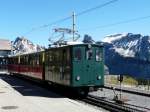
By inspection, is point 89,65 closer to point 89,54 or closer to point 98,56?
point 89,54

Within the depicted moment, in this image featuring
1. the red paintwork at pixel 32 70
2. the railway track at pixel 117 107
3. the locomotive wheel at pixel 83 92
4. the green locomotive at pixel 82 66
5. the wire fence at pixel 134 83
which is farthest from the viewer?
the wire fence at pixel 134 83

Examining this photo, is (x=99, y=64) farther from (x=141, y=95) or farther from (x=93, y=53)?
(x=141, y=95)

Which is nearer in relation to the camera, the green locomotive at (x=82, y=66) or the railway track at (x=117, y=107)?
the railway track at (x=117, y=107)

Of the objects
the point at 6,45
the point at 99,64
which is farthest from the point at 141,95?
the point at 6,45

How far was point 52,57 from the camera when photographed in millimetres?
25141

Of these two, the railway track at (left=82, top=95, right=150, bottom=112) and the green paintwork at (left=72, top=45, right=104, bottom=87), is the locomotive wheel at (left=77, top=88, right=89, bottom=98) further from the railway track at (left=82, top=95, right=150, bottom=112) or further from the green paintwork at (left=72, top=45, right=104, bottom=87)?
the railway track at (left=82, top=95, right=150, bottom=112)

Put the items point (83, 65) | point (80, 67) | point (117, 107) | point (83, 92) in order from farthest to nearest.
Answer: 1. point (83, 92)
2. point (83, 65)
3. point (80, 67)
4. point (117, 107)

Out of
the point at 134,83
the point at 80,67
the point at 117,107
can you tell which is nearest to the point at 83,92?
the point at 80,67

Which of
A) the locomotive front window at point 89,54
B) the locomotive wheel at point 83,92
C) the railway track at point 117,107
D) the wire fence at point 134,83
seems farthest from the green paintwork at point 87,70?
the wire fence at point 134,83

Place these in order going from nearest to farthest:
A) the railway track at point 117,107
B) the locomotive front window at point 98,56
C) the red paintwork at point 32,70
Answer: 1. the railway track at point 117,107
2. the locomotive front window at point 98,56
3. the red paintwork at point 32,70

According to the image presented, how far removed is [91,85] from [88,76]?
1.65 ft

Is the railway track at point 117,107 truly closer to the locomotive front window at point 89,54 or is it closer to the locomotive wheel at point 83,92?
the locomotive wheel at point 83,92

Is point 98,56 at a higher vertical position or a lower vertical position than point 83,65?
higher

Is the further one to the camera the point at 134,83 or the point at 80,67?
the point at 134,83
